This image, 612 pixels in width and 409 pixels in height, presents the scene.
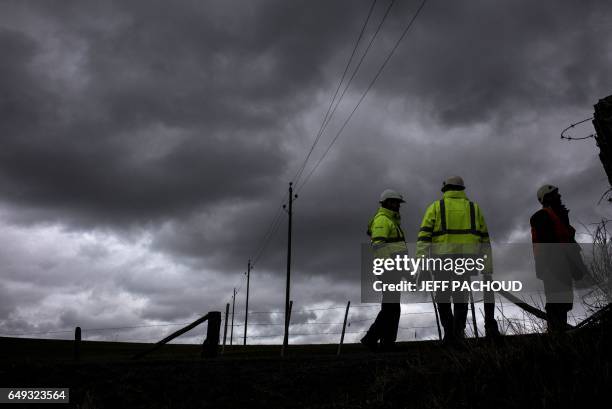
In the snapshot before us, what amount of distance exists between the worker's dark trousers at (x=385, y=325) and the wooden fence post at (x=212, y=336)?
2369 millimetres

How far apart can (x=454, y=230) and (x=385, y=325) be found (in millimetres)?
1737

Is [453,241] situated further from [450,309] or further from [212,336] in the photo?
[212,336]

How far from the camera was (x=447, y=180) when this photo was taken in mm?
6676

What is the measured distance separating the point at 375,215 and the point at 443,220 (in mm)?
1232

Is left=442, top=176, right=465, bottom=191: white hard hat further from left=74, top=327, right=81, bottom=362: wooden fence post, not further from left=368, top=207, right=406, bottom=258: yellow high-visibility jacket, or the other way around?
left=74, top=327, right=81, bottom=362: wooden fence post

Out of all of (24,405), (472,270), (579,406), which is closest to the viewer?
(579,406)

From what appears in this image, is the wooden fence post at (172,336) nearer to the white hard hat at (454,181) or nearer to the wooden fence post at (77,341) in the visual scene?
the white hard hat at (454,181)

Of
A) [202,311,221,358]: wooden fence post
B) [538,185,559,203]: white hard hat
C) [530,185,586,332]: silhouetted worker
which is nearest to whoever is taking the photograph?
[530,185,586,332]: silhouetted worker

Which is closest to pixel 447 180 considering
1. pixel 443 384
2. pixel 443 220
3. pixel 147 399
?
pixel 443 220

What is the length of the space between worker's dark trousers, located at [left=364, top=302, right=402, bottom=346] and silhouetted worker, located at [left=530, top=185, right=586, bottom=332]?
2055 mm

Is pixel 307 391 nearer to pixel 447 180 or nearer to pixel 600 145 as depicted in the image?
pixel 600 145

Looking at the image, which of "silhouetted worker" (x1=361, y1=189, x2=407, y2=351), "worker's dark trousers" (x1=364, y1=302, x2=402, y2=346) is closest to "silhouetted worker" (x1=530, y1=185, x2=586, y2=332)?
"silhouetted worker" (x1=361, y1=189, x2=407, y2=351)

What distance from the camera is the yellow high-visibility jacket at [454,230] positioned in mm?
6309

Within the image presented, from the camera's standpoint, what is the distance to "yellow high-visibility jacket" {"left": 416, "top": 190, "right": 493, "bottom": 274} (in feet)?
20.7
